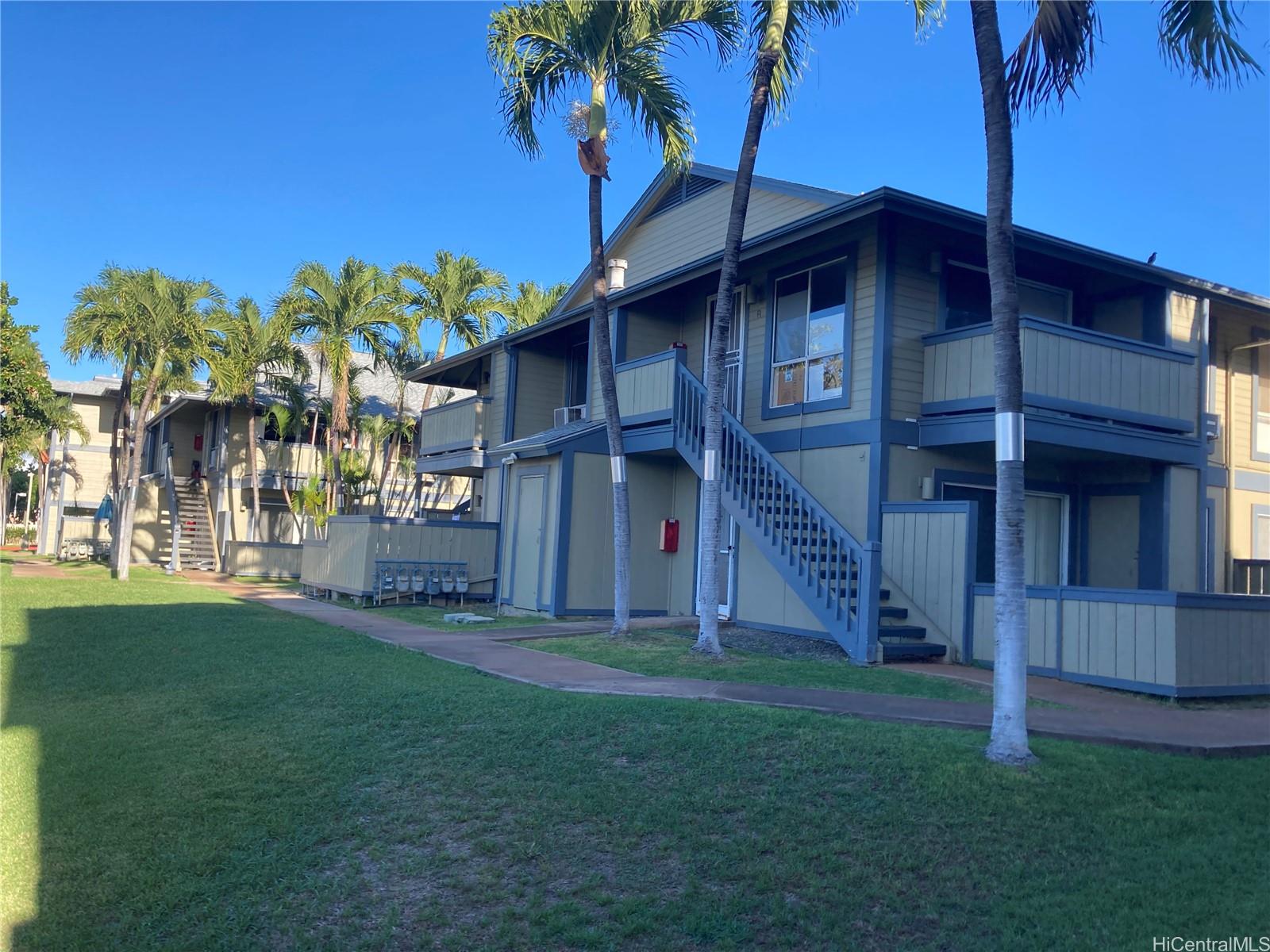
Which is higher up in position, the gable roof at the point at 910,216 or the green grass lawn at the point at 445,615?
the gable roof at the point at 910,216

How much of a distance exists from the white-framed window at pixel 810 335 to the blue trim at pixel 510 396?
24.0ft

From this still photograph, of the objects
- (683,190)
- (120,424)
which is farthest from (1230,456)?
(120,424)

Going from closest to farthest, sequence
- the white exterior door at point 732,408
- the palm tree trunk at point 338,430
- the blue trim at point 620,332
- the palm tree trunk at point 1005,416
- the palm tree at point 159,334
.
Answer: the palm tree trunk at point 1005,416, the white exterior door at point 732,408, the blue trim at point 620,332, the palm tree at point 159,334, the palm tree trunk at point 338,430

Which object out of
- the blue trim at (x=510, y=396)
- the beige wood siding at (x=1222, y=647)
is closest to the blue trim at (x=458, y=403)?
the blue trim at (x=510, y=396)

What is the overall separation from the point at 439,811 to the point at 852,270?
980cm

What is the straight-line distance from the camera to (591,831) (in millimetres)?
5391

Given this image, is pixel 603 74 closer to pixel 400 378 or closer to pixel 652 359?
pixel 652 359

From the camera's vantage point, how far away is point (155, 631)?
507 inches

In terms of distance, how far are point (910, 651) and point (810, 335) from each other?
4894 millimetres

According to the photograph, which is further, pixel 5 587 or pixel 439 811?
pixel 5 587

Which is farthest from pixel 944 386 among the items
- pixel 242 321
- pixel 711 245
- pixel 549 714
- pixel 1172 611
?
pixel 242 321

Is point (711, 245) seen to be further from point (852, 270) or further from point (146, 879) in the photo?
point (146, 879)

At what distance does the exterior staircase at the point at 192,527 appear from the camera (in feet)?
111

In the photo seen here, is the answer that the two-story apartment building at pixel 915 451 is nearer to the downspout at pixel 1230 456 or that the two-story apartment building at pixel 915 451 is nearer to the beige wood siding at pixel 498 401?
the downspout at pixel 1230 456
